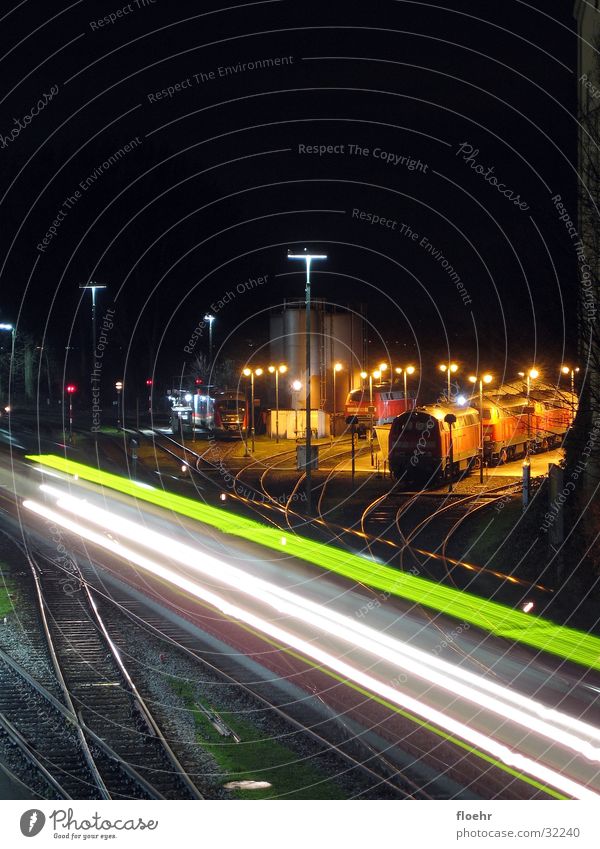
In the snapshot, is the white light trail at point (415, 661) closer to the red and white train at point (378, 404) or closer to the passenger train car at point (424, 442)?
the passenger train car at point (424, 442)

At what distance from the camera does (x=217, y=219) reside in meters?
55.9

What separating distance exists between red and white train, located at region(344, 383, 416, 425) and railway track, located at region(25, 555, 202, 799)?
3202 cm

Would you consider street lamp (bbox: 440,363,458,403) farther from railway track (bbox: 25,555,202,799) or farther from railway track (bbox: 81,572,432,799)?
railway track (bbox: 25,555,202,799)

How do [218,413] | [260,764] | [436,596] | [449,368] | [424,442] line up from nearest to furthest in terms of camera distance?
[260,764] < [436,596] < [424,442] < [449,368] < [218,413]

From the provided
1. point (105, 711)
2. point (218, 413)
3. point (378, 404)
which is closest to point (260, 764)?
point (105, 711)

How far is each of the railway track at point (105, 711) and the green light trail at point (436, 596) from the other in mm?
3307

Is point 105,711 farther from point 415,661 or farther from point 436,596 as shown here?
point 436,596

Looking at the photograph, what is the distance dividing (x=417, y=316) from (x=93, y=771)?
73.1 m

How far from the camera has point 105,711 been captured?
11.5 meters

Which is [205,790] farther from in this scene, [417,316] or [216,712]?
[417,316]

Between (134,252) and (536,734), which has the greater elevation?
(134,252)

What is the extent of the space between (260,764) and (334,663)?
2.00 m

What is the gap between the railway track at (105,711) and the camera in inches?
359
